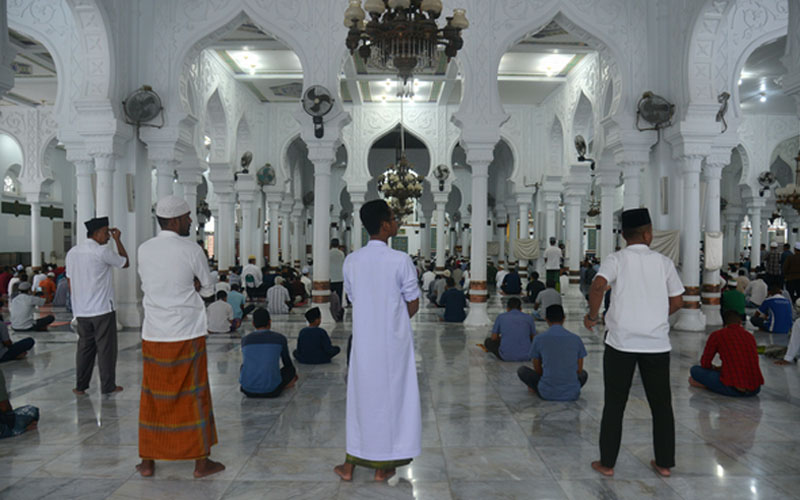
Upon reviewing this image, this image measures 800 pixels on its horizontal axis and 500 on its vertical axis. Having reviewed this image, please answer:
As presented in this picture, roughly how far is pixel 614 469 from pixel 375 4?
3.70 m

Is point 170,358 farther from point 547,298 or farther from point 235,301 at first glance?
point 547,298

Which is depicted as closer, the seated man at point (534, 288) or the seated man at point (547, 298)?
the seated man at point (547, 298)

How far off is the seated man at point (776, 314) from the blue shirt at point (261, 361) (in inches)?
224

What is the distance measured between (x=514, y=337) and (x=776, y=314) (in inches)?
144

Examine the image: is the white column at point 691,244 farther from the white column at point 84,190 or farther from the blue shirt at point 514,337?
the white column at point 84,190

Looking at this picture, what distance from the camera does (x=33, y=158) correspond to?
40.2 ft

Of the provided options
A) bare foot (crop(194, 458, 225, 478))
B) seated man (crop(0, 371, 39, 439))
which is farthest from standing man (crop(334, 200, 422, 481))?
seated man (crop(0, 371, 39, 439))

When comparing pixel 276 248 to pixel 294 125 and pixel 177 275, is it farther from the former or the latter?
pixel 177 275

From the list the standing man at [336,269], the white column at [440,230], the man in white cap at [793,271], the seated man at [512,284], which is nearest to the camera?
the standing man at [336,269]

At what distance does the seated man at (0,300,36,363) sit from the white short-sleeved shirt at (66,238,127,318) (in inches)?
58.4

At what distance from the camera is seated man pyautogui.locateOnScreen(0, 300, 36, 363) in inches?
184

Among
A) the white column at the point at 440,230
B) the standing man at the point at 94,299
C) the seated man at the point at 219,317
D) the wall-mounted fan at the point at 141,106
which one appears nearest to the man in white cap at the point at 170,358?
the standing man at the point at 94,299

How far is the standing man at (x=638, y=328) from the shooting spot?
2.42 metres

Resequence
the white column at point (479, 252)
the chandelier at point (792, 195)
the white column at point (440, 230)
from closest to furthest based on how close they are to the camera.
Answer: the white column at point (479, 252) < the chandelier at point (792, 195) < the white column at point (440, 230)
